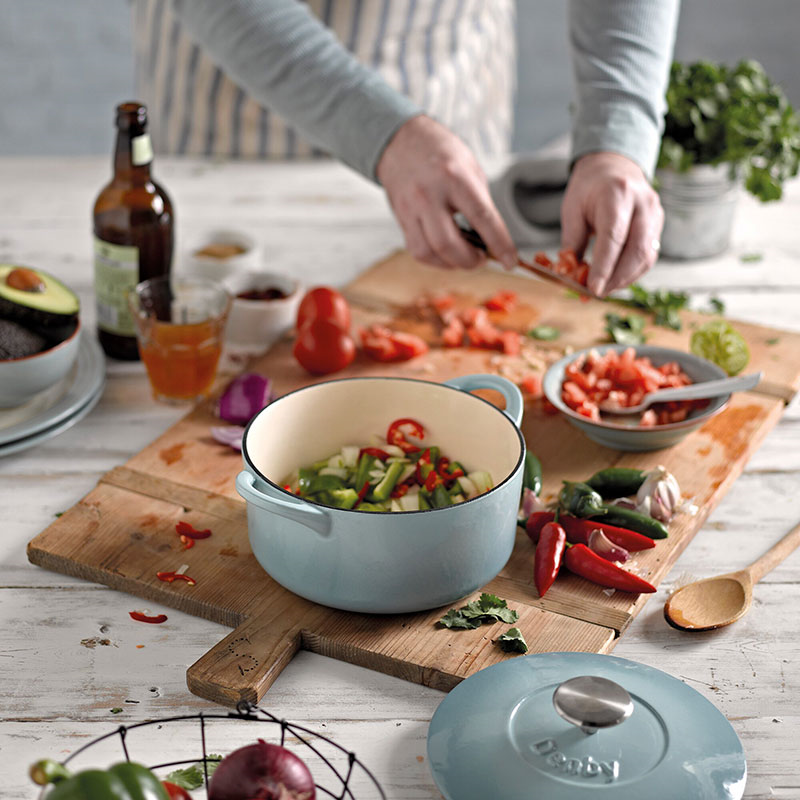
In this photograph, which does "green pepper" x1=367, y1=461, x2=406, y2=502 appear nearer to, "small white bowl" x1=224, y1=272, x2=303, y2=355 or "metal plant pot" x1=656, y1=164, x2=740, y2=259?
"small white bowl" x1=224, y1=272, x2=303, y2=355

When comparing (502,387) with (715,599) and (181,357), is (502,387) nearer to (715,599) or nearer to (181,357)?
(715,599)

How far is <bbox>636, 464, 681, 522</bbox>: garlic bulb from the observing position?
1285 millimetres

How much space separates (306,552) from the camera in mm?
1071

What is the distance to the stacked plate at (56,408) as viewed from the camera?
4.71 ft

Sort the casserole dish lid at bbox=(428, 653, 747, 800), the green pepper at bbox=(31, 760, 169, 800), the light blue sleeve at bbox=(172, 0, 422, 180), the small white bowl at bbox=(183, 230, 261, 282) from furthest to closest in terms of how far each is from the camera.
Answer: the small white bowl at bbox=(183, 230, 261, 282), the light blue sleeve at bbox=(172, 0, 422, 180), the casserole dish lid at bbox=(428, 653, 747, 800), the green pepper at bbox=(31, 760, 169, 800)

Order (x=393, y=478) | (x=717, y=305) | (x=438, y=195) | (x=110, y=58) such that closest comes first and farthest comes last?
(x=393, y=478)
(x=438, y=195)
(x=717, y=305)
(x=110, y=58)

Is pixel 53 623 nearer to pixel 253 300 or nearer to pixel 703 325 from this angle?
pixel 253 300

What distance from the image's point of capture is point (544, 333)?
5.87ft

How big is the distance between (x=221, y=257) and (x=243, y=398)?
0.46m

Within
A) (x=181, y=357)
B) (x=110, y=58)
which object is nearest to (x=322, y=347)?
(x=181, y=357)

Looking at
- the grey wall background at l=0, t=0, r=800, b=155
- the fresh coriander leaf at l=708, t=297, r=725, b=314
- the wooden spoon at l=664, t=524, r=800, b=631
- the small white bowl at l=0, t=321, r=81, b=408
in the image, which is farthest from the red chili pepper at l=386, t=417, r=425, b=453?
the grey wall background at l=0, t=0, r=800, b=155

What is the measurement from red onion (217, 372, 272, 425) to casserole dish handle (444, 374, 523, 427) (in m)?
0.33

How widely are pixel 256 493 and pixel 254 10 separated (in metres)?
1.05

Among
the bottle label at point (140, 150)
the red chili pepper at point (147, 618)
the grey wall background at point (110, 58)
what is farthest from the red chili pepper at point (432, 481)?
the grey wall background at point (110, 58)
